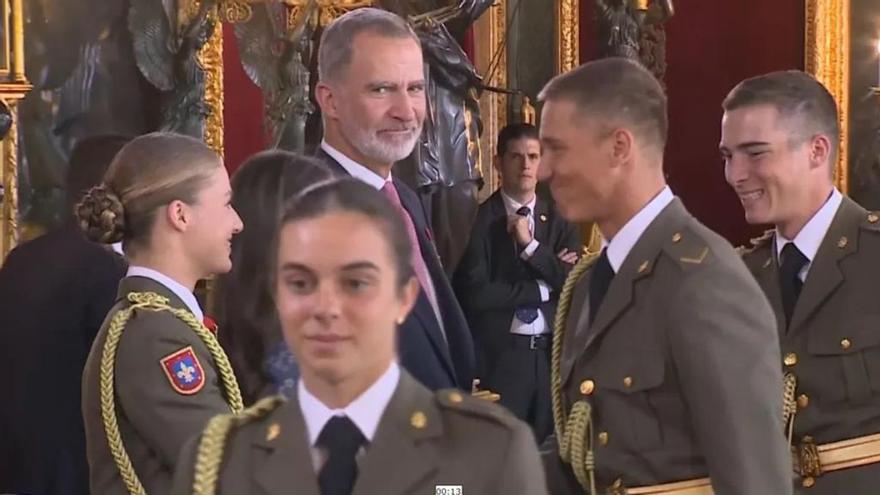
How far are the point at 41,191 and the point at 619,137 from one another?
132 inches

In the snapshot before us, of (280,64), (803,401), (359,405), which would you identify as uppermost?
(280,64)

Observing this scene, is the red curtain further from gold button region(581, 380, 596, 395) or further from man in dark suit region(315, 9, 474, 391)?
gold button region(581, 380, 596, 395)

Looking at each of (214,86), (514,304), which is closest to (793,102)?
(514,304)

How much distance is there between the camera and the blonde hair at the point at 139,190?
244 cm

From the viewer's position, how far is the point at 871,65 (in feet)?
25.8

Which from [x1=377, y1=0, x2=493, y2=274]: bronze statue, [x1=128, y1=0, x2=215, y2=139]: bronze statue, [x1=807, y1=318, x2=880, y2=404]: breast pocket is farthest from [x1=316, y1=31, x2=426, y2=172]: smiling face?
[x1=377, y1=0, x2=493, y2=274]: bronze statue

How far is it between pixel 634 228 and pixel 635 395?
27cm

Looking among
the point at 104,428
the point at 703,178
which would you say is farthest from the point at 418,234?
the point at 703,178

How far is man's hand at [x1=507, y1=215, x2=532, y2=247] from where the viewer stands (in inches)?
220

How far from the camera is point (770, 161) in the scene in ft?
9.29

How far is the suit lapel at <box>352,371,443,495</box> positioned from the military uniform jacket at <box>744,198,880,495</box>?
130cm

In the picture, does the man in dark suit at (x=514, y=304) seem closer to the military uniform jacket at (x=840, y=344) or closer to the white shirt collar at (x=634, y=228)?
the military uniform jacket at (x=840, y=344)

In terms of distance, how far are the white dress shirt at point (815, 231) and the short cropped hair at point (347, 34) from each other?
0.86 m

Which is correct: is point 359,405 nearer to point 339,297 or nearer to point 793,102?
point 339,297
